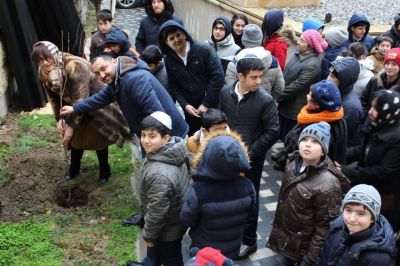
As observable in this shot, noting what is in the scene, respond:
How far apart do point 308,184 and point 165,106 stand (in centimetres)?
156

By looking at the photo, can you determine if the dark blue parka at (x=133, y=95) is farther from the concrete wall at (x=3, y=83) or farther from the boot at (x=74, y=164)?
the concrete wall at (x=3, y=83)

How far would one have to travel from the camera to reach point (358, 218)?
103 inches

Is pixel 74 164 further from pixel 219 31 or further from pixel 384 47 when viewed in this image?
pixel 384 47

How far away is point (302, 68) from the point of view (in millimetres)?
4945

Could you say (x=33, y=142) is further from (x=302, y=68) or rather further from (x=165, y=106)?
(x=302, y=68)

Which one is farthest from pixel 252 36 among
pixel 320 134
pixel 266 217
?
pixel 320 134

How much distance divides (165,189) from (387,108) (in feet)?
6.11

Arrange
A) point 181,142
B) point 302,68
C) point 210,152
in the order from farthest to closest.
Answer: point 302,68 < point 181,142 < point 210,152

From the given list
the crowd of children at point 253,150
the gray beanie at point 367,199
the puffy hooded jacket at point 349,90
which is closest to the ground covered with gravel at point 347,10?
the crowd of children at point 253,150

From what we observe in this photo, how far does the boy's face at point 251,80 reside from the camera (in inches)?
141

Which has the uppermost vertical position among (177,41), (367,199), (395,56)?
(177,41)

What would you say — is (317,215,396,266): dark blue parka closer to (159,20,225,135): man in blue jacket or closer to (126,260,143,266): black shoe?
(126,260,143,266): black shoe

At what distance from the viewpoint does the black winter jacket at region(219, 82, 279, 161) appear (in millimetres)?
3652

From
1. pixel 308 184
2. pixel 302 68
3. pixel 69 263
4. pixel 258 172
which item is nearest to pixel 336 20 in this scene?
pixel 302 68
